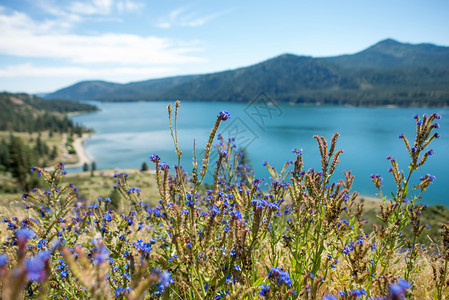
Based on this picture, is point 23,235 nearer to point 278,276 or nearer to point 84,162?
point 278,276

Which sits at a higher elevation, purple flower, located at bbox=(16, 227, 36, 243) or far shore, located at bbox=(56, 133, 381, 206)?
purple flower, located at bbox=(16, 227, 36, 243)

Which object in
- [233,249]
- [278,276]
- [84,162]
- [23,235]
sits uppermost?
[23,235]

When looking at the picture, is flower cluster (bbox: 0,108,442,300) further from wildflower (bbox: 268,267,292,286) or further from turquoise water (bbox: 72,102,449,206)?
turquoise water (bbox: 72,102,449,206)

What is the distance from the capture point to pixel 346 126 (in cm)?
9312

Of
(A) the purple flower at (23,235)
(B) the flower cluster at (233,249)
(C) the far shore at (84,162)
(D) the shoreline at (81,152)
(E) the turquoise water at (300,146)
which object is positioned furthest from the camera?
(D) the shoreline at (81,152)

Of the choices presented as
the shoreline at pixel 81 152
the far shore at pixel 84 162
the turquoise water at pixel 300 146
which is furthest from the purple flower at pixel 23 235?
Answer: the shoreline at pixel 81 152

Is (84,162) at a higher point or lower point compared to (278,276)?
lower

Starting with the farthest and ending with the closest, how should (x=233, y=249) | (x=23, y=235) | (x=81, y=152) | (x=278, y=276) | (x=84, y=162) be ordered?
(x=81, y=152) < (x=84, y=162) < (x=233, y=249) < (x=278, y=276) < (x=23, y=235)

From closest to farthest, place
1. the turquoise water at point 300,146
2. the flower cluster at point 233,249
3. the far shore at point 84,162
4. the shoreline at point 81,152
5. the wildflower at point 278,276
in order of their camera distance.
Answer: the wildflower at point 278,276 < the flower cluster at point 233,249 < the far shore at point 84,162 < the turquoise water at point 300,146 < the shoreline at point 81,152

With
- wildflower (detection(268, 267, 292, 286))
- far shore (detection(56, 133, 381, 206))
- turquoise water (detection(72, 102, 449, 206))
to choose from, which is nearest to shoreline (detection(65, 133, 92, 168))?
far shore (detection(56, 133, 381, 206))

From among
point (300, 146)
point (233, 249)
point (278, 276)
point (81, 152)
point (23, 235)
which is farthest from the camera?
point (81, 152)

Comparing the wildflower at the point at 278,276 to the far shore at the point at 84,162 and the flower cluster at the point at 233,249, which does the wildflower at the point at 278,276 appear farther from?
the far shore at the point at 84,162

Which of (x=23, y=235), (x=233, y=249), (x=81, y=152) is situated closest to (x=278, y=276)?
(x=233, y=249)

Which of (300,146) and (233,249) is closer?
(233,249)
